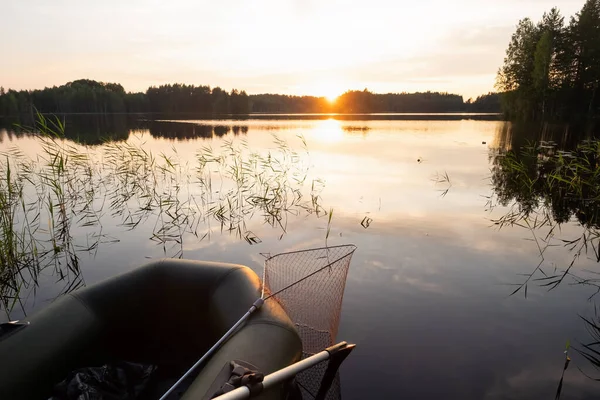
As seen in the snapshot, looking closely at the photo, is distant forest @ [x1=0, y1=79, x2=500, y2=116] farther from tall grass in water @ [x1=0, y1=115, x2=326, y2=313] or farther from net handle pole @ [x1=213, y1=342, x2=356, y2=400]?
net handle pole @ [x1=213, y1=342, x2=356, y2=400]

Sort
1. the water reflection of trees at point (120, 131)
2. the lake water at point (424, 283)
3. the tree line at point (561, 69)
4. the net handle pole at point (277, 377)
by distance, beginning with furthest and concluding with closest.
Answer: the tree line at point (561, 69) < the water reflection of trees at point (120, 131) < the lake water at point (424, 283) < the net handle pole at point (277, 377)

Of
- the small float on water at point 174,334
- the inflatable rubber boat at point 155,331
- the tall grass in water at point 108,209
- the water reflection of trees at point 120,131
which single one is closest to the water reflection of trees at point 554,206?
the small float on water at point 174,334

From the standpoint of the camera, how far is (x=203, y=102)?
10444 centimetres

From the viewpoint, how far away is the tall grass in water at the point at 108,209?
21.1 feet

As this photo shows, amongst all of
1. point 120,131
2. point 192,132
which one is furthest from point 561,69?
point 120,131

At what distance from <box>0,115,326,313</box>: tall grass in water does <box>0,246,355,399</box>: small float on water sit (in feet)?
10.2

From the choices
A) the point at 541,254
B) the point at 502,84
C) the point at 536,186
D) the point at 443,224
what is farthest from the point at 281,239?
the point at 502,84

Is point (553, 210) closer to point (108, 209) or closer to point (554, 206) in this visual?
point (554, 206)

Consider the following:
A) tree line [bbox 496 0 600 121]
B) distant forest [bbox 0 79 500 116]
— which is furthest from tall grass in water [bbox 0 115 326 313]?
distant forest [bbox 0 79 500 116]

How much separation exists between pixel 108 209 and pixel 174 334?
25.0 ft

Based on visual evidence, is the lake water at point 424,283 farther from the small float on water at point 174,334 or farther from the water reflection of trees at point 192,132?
the water reflection of trees at point 192,132

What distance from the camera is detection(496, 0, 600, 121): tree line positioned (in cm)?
3891

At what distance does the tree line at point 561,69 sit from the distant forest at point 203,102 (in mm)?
38353

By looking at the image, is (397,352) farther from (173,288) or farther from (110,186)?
(110,186)
